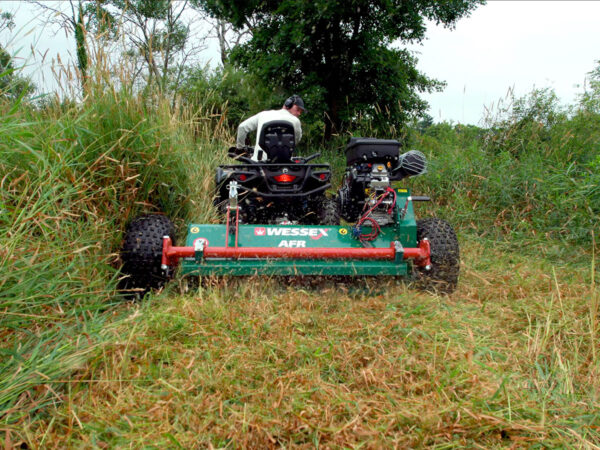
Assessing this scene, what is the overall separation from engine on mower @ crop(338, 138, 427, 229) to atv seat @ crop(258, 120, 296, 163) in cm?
51

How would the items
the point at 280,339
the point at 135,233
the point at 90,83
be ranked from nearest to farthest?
1. the point at 280,339
2. the point at 135,233
3. the point at 90,83

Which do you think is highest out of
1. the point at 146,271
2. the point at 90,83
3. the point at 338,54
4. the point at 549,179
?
the point at 338,54

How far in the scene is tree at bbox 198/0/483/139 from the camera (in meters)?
9.24

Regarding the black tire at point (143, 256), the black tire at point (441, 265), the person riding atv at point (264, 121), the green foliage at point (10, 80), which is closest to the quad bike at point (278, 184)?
the person riding atv at point (264, 121)

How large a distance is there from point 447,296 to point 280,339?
4.68ft

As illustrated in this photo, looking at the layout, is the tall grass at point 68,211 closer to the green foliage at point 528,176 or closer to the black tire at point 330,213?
the black tire at point 330,213

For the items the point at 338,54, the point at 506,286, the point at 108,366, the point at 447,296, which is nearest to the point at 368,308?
the point at 447,296

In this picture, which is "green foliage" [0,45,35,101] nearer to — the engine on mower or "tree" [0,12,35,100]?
"tree" [0,12,35,100]

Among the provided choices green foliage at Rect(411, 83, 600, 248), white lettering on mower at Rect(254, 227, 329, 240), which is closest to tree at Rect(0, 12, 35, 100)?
white lettering on mower at Rect(254, 227, 329, 240)

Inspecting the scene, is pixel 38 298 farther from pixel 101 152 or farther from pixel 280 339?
pixel 101 152

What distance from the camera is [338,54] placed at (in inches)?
369

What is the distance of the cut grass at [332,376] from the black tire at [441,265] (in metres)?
0.23

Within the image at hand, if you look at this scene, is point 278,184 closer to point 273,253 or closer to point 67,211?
point 273,253

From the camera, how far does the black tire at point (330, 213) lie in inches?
165
